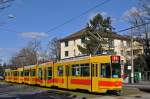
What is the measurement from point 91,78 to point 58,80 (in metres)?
9.17

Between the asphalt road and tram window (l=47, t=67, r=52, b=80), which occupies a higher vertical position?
tram window (l=47, t=67, r=52, b=80)

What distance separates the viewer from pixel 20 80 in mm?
63719

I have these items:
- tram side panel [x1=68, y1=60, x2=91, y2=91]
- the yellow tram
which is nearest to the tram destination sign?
the yellow tram

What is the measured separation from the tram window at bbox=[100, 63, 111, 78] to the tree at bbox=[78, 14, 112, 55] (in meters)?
50.9

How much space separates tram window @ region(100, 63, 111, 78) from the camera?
3033 cm

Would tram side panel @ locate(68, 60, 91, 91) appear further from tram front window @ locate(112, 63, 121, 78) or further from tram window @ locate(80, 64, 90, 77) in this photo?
tram front window @ locate(112, 63, 121, 78)

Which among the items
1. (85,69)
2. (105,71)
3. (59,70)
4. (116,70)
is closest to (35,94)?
(85,69)

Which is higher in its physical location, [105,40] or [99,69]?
[105,40]

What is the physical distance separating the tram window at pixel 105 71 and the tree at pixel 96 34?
5094 centimetres

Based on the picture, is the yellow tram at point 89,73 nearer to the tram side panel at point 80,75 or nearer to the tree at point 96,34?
the tram side panel at point 80,75

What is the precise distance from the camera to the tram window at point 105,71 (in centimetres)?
3033

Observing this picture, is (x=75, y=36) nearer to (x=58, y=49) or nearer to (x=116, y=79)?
(x=58, y=49)

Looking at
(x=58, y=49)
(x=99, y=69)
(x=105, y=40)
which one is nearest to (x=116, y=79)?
(x=99, y=69)

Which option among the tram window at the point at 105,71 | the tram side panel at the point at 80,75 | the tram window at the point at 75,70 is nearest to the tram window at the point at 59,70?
the tram side panel at the point at 80,75
